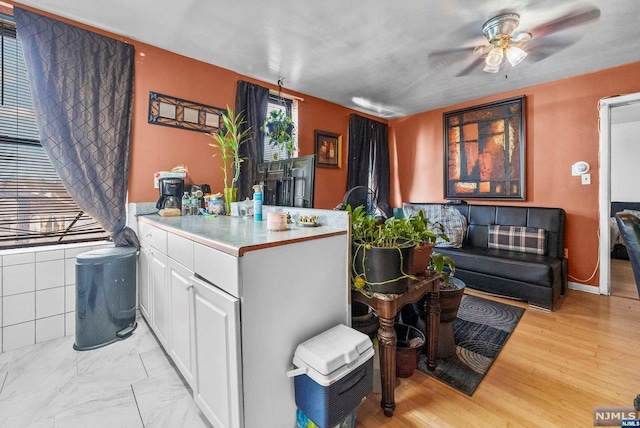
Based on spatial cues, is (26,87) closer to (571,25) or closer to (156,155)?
(156,155)

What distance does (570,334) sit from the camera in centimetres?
201

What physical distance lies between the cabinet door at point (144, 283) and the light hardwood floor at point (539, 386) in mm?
1631

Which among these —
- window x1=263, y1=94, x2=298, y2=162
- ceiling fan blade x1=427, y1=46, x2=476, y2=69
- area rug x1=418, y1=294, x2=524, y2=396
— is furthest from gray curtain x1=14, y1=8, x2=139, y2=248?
ceiling fan blade x1=427, y1=46, x2=476, y2=69

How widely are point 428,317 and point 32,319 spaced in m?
2.72

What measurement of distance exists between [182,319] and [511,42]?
10.4ft

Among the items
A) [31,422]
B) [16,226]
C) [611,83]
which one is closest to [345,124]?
[611,83]

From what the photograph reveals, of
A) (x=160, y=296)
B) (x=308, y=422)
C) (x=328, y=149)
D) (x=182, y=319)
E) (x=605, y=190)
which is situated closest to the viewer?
(x=308, y=422)

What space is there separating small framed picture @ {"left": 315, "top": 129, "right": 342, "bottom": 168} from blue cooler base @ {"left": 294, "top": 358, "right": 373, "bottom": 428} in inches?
115

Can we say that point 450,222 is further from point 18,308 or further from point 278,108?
point 18,308

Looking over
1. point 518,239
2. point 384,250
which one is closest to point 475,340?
point 384,250

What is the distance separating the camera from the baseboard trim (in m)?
2.84

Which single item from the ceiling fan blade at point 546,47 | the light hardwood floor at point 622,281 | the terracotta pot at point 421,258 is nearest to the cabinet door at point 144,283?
the terracotta pot at point 421,258

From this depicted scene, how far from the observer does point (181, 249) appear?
4.52 ft

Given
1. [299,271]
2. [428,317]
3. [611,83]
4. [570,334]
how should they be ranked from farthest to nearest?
[611,83]
[570,334]
[428,317]
[299,271]
